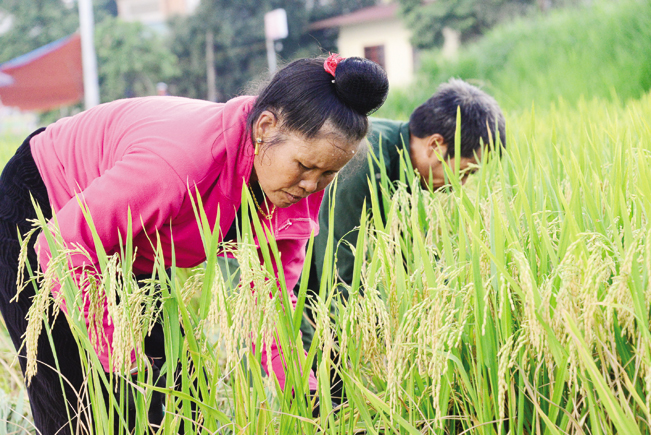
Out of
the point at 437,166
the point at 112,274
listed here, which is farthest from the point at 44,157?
the point at 437,166

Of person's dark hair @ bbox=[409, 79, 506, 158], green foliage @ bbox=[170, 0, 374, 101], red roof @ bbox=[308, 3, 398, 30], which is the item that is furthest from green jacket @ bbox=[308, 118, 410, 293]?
green foliage @ bbox=[170, 0, 374, 101]

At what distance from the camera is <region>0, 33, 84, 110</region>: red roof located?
21.9m

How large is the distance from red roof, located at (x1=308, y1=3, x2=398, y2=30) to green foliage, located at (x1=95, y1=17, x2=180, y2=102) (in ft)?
23.4

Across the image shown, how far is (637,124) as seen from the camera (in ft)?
7.32

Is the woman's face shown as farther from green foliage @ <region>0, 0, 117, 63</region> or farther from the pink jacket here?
green foliage @ <region>0, 0, 117, 63</region>

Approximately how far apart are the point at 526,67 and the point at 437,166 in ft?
23.9

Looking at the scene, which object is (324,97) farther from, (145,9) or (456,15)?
(145,9)

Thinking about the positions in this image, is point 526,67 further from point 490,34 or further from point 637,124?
point 637,124

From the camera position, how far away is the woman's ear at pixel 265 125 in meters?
1.42

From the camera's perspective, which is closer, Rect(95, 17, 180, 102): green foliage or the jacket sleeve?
the jacket sleeve

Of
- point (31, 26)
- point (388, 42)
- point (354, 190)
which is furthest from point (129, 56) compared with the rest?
point (354, 190)

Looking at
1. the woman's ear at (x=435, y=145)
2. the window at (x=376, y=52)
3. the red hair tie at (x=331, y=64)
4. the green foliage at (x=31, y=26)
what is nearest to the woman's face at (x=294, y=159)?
the red hair tie at (x=331, y=64)

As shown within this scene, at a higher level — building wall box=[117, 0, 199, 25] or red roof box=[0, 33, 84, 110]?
building wall box=[117, 0, 199, 25]

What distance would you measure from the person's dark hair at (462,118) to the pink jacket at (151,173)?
794 millimetres
